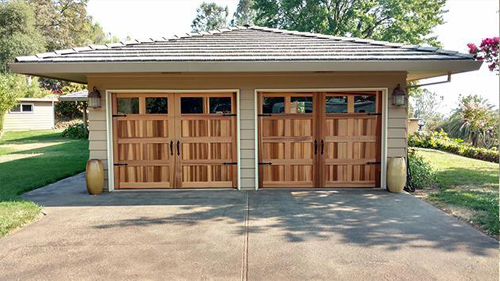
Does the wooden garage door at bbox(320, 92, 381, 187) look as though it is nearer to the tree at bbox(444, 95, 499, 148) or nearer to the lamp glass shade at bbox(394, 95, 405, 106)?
the lamp glass shade at bbox(394, 95, 405, 106)

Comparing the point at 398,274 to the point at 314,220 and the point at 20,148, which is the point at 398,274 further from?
the point at 20,148

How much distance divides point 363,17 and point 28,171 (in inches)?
638

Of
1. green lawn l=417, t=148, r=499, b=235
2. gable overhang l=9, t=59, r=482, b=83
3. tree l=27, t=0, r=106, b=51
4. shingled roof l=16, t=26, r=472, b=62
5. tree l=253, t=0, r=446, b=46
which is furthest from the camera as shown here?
tree l=27, t=0, r=106, b=51

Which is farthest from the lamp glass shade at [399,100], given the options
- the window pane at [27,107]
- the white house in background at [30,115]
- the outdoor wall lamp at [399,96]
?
the window pane at [27,107]

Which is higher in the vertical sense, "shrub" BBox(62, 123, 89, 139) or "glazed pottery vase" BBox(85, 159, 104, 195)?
"shrub" BBox(62, 123, 89, 139)

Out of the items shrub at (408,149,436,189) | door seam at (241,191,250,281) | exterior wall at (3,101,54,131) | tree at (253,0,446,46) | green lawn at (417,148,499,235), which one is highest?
tree at (253,0,446,46)

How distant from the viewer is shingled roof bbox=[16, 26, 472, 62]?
19.9 ft

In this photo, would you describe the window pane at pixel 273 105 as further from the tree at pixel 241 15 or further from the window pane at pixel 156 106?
the tree at pixel 241 15

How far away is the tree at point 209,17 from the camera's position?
131 feet

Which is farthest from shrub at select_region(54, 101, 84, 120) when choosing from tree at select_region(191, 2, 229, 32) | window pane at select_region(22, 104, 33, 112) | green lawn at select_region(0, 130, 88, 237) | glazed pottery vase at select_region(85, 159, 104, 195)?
tree at select_region(191, 2, 229, 32)

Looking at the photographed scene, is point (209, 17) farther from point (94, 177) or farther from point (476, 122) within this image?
point (94, 177)

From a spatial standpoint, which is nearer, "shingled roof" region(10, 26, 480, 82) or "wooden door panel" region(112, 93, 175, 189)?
"shingled roof" region(10, 26, 480, 82)

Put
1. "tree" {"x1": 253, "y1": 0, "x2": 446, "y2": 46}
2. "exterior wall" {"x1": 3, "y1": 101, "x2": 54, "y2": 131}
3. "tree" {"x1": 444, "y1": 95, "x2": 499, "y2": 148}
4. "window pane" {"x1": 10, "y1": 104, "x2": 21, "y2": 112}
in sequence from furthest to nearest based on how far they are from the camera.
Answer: "exterior wall" {"x1": 3, "y1": 101, "x2": 54, "y2": 131} → "window pane" {"x1": 10, "y1": 104, "x2": 21, "y2": 112} → "tree" {"x1": 253, "y1": 0, "x2": 446, "y2": 46} → "tree" {"x1": 444, "y1": 95, "x2": 499, "y2": 148}

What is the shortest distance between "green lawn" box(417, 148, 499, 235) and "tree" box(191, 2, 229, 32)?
33320 mm
